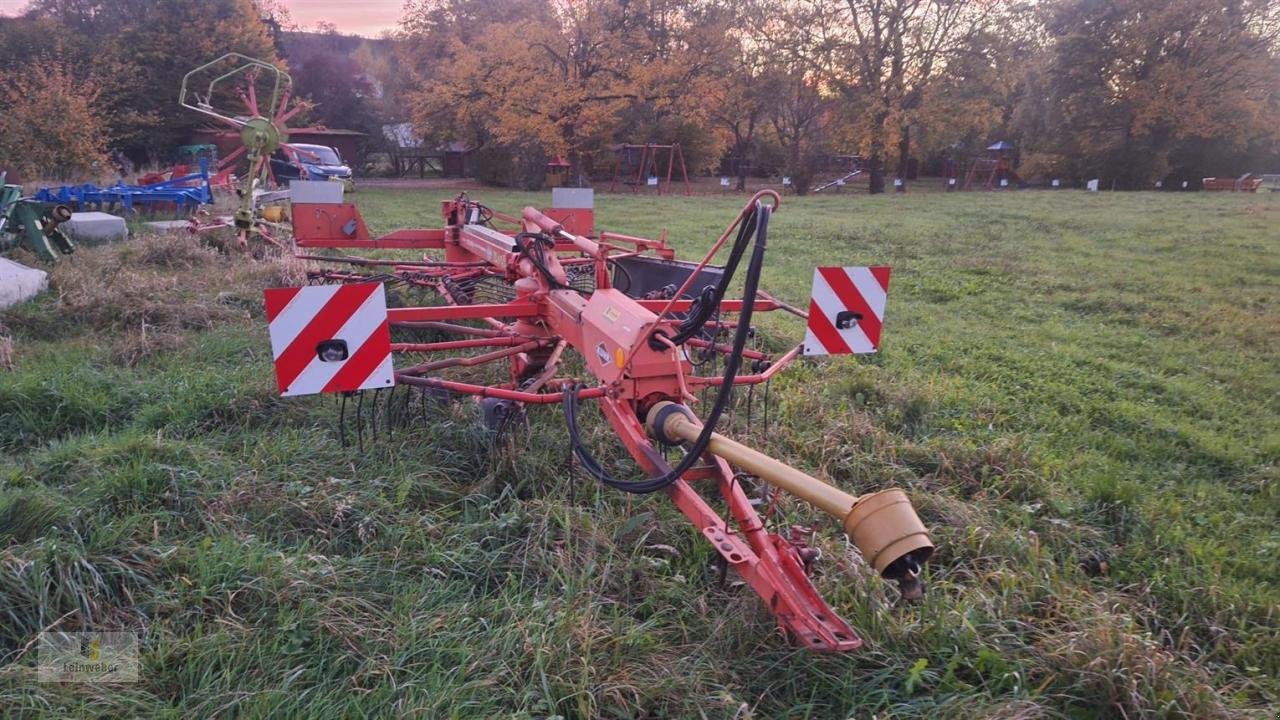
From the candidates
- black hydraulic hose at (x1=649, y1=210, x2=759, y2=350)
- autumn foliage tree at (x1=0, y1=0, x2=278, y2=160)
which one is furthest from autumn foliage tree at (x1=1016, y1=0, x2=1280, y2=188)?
black hydraulic hose at (x1=649, y1=210, x2=759, y2=350)

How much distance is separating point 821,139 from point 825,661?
31.4 meters

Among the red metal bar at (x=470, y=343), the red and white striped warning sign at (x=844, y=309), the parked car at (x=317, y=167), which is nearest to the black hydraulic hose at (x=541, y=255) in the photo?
the red metal bar at (x=470, y=343)

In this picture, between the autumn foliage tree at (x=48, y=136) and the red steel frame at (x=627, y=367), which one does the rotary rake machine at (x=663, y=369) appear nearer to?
the red steel frame at (x=627, y=367)

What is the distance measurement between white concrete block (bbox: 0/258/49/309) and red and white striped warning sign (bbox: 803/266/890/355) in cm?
596

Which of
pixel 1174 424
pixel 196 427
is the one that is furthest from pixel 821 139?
pixel 196 427

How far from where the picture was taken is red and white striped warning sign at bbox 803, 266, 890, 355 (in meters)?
3.21

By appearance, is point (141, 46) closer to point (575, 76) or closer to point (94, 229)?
point (575, 76)

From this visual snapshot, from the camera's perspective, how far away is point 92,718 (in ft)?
6.12

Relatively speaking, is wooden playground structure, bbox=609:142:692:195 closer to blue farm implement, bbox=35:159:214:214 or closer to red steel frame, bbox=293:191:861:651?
blue farm implement, bbox=35:159:214:214

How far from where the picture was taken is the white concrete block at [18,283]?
5.70m

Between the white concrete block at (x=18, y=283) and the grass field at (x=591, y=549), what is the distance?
42 centimetres

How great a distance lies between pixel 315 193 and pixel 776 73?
1005 inches

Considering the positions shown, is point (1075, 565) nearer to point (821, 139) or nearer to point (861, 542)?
point (861, 542)

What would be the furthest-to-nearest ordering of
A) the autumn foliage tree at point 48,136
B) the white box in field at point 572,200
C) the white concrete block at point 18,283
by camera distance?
the autumn foliage tree at point 48,136 < the white box in field at point 572,200 < the white concrete block at point 18,283
